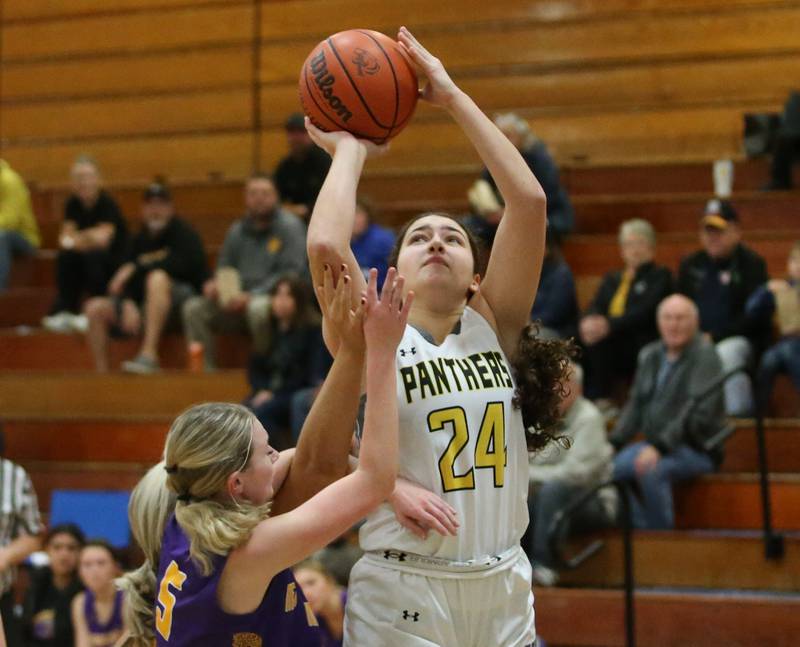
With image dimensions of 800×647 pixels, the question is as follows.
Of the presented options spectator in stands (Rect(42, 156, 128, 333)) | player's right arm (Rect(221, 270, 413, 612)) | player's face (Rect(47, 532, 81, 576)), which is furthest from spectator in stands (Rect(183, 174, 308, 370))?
player's right arm (Rect(221, 270, 413, 612))

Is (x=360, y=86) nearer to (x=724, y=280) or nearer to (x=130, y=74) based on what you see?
(x=724, y=280)

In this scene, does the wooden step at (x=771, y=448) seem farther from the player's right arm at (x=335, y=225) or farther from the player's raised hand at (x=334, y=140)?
the player's right arm at (x=335, y=225)

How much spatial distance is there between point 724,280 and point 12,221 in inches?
205

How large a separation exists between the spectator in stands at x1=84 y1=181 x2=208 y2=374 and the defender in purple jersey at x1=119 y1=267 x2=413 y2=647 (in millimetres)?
5772

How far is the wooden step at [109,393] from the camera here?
8.06m

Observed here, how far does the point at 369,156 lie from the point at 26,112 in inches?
350

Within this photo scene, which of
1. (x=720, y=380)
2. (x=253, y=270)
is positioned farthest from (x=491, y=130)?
(x=253, y=270)

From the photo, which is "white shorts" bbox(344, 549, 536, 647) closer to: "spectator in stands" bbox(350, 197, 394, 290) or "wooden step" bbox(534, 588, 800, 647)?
"wooden step" bbox(534, 588, 800, 647)

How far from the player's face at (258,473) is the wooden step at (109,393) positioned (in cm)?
500

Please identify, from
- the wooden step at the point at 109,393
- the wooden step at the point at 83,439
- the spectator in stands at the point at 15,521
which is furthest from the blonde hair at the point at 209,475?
the wooden step at the point at 83,439

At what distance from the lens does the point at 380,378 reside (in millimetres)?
2787

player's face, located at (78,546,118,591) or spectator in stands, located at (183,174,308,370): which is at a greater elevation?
spectator in stands, located at (183,174,308,370)

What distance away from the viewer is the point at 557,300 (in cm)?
730

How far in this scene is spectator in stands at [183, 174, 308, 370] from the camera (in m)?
8.29
